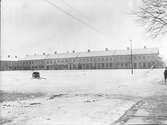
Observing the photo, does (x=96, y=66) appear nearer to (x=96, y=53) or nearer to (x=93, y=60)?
(x=93, y=60)

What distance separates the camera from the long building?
321ft

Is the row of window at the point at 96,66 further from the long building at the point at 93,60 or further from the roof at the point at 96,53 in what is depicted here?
the roof at the point at 96,53

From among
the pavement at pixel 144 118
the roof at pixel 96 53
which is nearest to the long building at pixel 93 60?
the roof at pixel 96 53

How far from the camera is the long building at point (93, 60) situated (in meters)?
97.9

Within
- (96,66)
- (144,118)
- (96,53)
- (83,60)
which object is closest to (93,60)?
(96,66)

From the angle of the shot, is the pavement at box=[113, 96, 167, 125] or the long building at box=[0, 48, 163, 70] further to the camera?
the long building at box=[0, 48, 163, 70]

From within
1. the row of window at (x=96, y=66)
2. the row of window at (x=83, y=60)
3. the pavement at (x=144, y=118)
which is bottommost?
the pavement at (x=144, y=118)

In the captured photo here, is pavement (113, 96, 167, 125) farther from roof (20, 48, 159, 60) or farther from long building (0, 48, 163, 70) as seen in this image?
roof (20, 48, 159, 60)

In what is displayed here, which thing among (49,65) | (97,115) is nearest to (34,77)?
(97,115)

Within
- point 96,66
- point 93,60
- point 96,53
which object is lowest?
point 96,66

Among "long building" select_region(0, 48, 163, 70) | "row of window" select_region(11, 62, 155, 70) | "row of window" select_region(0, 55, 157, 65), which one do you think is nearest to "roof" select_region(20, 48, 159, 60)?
"long building" select_region(0, 48, 163, 70)

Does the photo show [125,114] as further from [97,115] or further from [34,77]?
[34,77]

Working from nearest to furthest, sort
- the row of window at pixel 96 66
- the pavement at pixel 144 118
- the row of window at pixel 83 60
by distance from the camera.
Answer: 1. the pavement at pixel 144 118
2. the row of window at pixel 96 66
3. the row of window at pixel 83 60

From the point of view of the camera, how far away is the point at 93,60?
364ft
